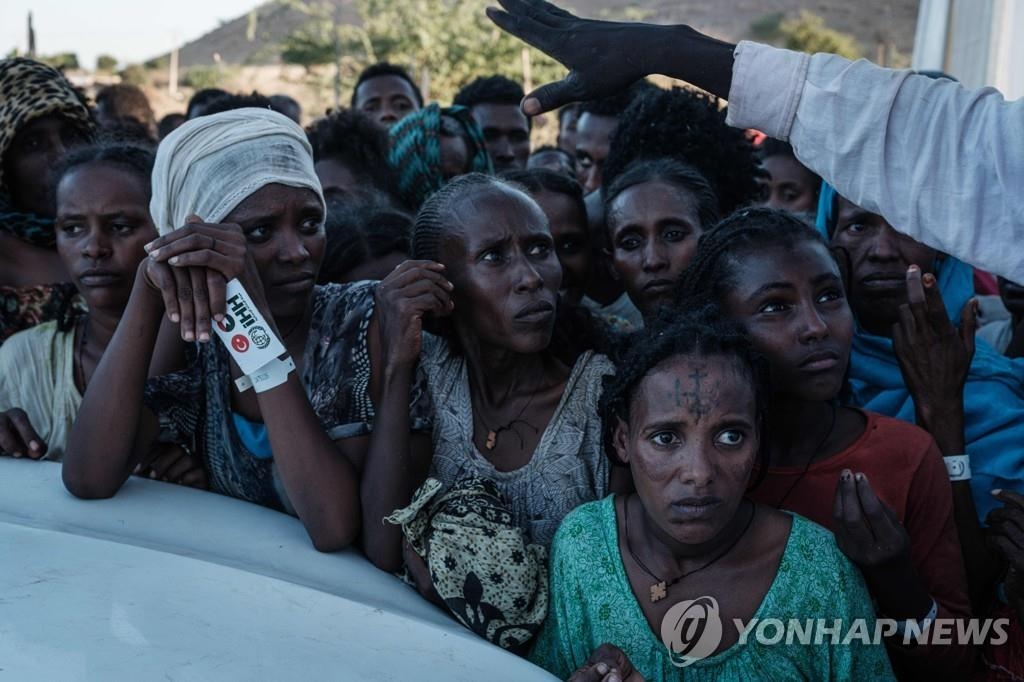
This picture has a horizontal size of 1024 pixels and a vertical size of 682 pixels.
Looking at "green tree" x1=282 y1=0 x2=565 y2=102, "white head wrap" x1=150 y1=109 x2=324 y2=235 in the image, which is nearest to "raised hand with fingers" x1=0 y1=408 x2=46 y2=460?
"white head wrap" x1=150 y1=109 x2=324 y2=235

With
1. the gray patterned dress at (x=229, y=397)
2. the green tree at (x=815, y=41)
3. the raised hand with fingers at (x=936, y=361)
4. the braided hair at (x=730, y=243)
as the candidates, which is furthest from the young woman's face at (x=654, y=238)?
the green tree at (x=815, y=41)

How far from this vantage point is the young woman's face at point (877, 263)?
10.2 feet

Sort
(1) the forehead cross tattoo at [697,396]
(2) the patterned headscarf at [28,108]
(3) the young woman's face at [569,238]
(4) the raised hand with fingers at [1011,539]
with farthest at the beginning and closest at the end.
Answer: (2) the patterned headscarf at [28,108], (3) the young woman's face at [569,238], (4) the raised hand with fingers at [1011,539], (1) the forehead cross tattoo at [697,396]

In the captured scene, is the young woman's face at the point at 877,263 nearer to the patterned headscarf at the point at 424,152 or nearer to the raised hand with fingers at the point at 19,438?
the patterned headscarf at the point at 424,152

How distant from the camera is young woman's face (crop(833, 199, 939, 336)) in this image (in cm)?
310

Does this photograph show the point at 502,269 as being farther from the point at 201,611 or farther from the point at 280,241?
the point at 201,611

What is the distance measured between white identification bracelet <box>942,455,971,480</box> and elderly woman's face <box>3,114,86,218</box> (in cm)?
310

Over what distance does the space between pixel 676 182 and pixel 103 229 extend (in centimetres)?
175

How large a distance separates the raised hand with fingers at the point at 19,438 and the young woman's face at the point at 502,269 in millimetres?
A: 1187

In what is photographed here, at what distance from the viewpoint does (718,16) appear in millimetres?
44062

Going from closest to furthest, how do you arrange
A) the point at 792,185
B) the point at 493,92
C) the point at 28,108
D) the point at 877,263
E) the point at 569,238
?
the point at 877,263 < the point at 569,238 < the point at 28,108 < the point at 792,185 < the point at 493,92

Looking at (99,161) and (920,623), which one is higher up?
(99,161)

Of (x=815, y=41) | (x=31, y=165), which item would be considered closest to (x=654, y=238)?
(x=31, y=165)

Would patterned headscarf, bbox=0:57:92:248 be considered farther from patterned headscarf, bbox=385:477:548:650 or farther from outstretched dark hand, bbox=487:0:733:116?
outstretched dark hand, bbox=487:0:733:116
